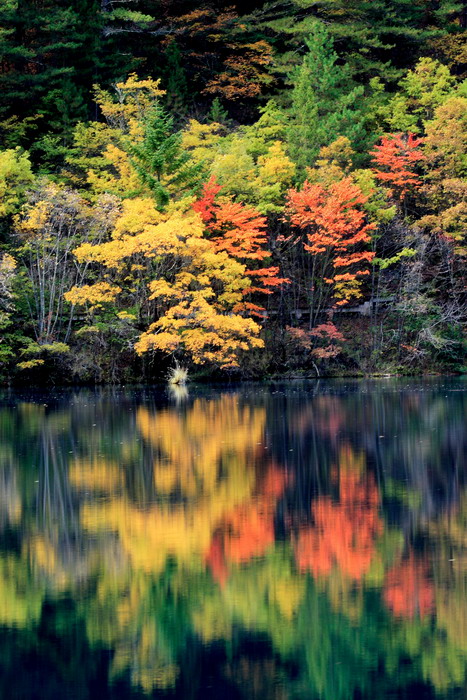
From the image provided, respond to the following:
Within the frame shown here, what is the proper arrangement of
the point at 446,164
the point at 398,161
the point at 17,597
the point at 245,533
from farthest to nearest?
1. the point at 446,164
2. the point at 398,161
3. the point at 245,533
4. the point at 17,597

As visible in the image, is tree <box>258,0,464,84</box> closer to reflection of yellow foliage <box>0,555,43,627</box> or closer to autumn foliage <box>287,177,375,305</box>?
autumn foliage <box>287,177,375,305</box>

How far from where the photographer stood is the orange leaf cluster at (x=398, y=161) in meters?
38.0

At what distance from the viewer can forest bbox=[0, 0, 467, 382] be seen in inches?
1356

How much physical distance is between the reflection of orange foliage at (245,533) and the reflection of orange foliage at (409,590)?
4.69 ft

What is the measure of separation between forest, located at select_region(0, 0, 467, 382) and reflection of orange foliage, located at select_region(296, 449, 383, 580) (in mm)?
19992

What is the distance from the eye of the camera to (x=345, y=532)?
11.1 meters

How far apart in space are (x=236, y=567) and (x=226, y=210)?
26.0 metres

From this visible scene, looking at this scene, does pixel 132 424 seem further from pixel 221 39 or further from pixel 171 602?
pixel 221 39

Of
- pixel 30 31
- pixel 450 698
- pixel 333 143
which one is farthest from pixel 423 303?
pixel 450 698

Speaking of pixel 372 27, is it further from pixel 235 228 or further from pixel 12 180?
pixel 12 180

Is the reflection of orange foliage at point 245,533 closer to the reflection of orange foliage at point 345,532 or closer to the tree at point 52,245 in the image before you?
the reflection of orange foliage at point 345,532

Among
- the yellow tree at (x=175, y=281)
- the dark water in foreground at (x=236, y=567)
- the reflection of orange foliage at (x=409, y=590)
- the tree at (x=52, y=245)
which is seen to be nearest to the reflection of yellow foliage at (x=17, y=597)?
the dark water in foreground at (x=236, y=567)

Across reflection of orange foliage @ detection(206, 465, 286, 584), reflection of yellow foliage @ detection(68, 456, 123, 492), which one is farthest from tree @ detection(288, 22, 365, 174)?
reflection of orange foliage @ detection(206, 465, 286, 584)

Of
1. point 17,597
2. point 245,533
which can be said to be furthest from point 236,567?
point 17,597
